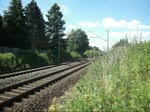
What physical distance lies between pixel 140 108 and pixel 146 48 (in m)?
9.89

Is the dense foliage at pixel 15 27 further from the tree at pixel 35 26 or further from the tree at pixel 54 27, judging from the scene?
the tree at pixel 54 27

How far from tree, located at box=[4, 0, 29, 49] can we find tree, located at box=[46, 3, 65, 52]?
1523 centimetres

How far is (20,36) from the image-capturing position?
46188 mm

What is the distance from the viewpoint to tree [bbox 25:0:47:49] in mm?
60688

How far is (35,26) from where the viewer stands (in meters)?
61.1

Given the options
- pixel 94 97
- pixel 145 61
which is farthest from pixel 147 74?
pixel 94 97

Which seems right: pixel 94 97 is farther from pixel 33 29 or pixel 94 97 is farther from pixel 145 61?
pixel 33 29

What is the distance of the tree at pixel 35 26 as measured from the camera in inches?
2389

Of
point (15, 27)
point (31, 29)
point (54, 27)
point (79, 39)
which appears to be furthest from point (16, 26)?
point (79, 39)

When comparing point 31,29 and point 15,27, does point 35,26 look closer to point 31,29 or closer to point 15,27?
point 31,29

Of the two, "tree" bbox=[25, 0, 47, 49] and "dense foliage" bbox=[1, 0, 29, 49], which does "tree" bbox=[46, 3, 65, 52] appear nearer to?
"tree" bbox=[25, 0, 47, 49]

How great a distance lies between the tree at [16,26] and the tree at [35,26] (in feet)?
31.1

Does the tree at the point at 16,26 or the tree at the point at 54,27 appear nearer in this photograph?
the tree at the point at 16,26

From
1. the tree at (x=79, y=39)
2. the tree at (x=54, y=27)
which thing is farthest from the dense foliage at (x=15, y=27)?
the tree at (x=79, y=39)
